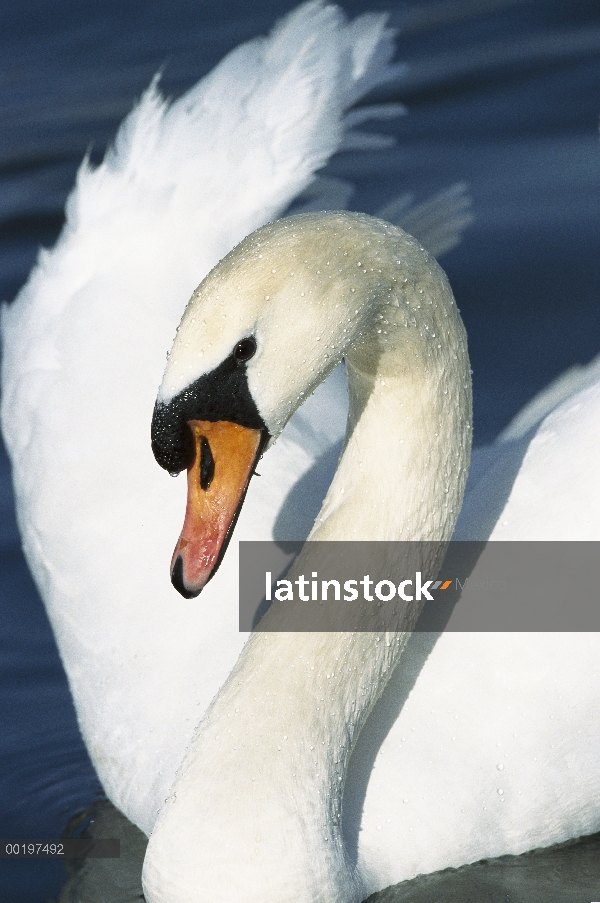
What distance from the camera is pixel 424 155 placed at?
27.2ft

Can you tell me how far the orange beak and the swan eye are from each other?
19cm

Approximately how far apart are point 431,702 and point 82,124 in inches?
215

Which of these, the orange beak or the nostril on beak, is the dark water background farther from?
the nostril on beak

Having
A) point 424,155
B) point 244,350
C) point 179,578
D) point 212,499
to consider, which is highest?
point 244,350

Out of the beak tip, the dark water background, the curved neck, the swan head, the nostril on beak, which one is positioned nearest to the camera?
the swan head

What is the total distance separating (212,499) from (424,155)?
5.11 metres

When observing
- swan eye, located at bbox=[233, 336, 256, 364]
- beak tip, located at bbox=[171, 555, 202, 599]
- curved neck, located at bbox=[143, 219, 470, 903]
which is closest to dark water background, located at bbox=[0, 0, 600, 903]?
curved neck, located at bbox=[143, 219, 470, 903]

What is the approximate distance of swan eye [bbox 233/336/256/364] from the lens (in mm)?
3277

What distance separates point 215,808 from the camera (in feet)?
12.8

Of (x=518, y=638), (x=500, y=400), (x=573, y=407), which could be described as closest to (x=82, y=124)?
(x=500, y=400)

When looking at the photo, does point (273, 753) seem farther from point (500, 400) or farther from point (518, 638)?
point (500, 400)

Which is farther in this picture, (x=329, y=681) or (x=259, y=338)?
(x=329, y=681)

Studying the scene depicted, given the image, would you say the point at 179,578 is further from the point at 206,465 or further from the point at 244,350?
the point at 244,350

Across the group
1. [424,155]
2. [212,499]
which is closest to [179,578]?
[212,499]
